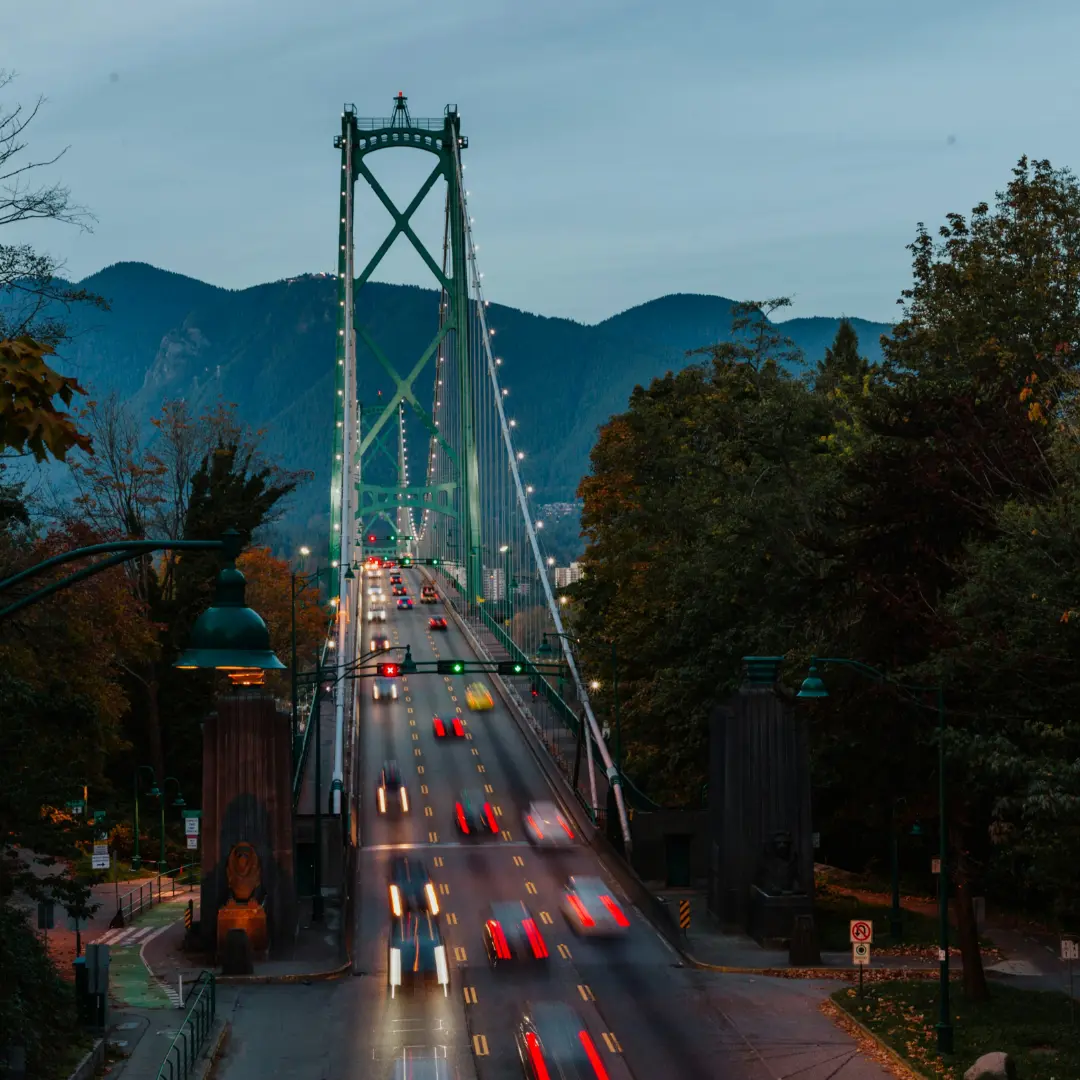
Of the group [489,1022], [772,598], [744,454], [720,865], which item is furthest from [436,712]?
[489,1022]

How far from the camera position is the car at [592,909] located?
48.2 metres

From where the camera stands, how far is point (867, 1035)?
34.4 metres

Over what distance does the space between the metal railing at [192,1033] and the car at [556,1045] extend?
6.27m

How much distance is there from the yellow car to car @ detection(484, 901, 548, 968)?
42836mm

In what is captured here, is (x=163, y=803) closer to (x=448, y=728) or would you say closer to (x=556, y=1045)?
(x=448, y=728)

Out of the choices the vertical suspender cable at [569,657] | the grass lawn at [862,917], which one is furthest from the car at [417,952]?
the vertical suspender cable at [569,657]

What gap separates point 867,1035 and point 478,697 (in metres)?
63.2

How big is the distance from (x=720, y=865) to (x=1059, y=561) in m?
19.5

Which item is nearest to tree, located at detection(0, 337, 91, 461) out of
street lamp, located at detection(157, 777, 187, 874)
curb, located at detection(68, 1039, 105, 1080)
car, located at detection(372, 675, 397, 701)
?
curb, located at detection(68, 1039, 105, 1080)

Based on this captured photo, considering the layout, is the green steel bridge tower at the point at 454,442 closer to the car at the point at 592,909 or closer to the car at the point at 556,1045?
the car at the point at 592,909

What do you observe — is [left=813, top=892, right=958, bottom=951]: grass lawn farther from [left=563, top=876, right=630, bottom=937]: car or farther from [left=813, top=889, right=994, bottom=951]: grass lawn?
[left=563, top=876, right=630, bottom=937]: car

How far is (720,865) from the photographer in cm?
4803

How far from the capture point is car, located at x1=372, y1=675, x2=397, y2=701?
3903 inches

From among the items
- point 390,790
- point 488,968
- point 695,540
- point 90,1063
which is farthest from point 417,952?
point 390,790
